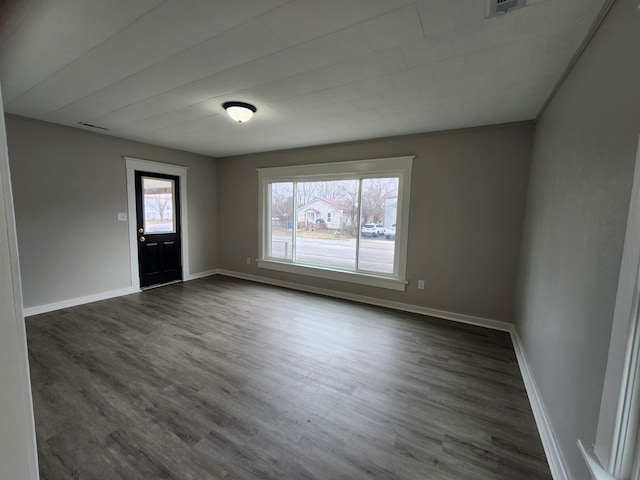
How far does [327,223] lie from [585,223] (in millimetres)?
3372

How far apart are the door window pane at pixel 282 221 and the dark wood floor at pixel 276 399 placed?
1.83 m

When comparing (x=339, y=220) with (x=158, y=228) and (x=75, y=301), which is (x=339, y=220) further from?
(x=75, y=301)

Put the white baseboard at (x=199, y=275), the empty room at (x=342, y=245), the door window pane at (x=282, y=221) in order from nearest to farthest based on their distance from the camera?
1. the empty room at (x=342, y=245)
2. the door window pane at (x=282, y=221)
3. the white baseboard at (x=199, y=275)

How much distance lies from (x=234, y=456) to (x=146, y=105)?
3143 mm

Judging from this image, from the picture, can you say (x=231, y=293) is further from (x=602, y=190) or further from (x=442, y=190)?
(x=602, y=190)

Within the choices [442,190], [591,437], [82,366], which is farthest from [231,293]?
[591,437]

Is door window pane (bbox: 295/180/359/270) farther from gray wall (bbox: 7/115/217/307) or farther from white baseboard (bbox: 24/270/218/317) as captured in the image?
white baseboard (bbox: 24/270/218/317)

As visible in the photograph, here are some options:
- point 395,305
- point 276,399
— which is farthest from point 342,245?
point 276,399

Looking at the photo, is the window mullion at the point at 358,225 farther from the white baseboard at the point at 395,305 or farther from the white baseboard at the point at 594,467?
the white baseboard at the point at 594,467

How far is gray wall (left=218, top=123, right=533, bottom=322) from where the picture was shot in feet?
10.4

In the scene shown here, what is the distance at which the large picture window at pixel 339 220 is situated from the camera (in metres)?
3.94

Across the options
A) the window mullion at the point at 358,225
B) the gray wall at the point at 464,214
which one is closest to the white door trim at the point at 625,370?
the gray wall at the point at 464,214

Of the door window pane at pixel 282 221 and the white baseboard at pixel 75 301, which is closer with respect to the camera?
the white baseboard at pixel 75 301

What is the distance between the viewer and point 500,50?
71.6 inches
